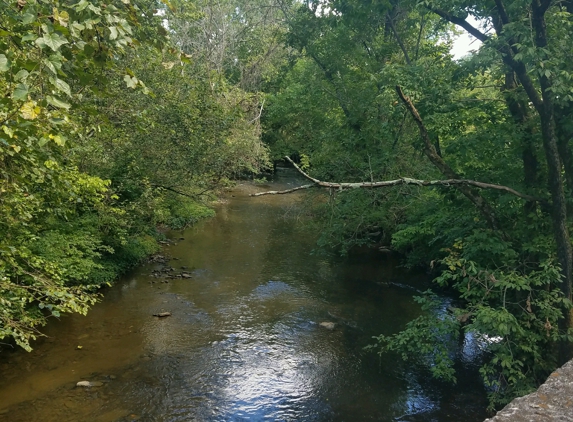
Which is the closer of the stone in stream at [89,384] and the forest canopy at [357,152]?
the forest canopy at [357,152]

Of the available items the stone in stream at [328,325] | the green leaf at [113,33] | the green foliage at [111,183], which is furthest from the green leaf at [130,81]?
the stone in stream at [328,325]

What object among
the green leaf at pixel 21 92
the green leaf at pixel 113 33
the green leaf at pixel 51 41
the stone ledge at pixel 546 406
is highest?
the green leaf at pixel 113 33

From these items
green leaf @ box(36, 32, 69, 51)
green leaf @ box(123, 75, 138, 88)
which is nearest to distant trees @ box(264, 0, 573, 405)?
green leaf @ box(123, 75, 138, 88)

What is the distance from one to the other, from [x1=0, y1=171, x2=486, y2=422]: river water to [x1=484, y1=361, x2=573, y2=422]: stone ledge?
493 cm

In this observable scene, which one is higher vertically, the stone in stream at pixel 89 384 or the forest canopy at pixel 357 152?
the forest canopy at pixel 357 152

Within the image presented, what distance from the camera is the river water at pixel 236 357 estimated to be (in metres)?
7.89

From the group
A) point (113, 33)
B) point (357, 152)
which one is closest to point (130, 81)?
point (113, 33)

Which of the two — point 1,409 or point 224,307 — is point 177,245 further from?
point 1,409

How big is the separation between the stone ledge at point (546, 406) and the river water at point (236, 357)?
493 cm

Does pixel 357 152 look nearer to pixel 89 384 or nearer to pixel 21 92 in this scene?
pixel 89 384

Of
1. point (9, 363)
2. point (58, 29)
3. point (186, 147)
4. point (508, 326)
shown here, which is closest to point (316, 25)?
point (186, 147)

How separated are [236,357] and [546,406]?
23.9 ft

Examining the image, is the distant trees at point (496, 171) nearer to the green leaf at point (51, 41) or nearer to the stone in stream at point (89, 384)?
the stone in stream at point (89, 384)

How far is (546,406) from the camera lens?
313 centimetres
